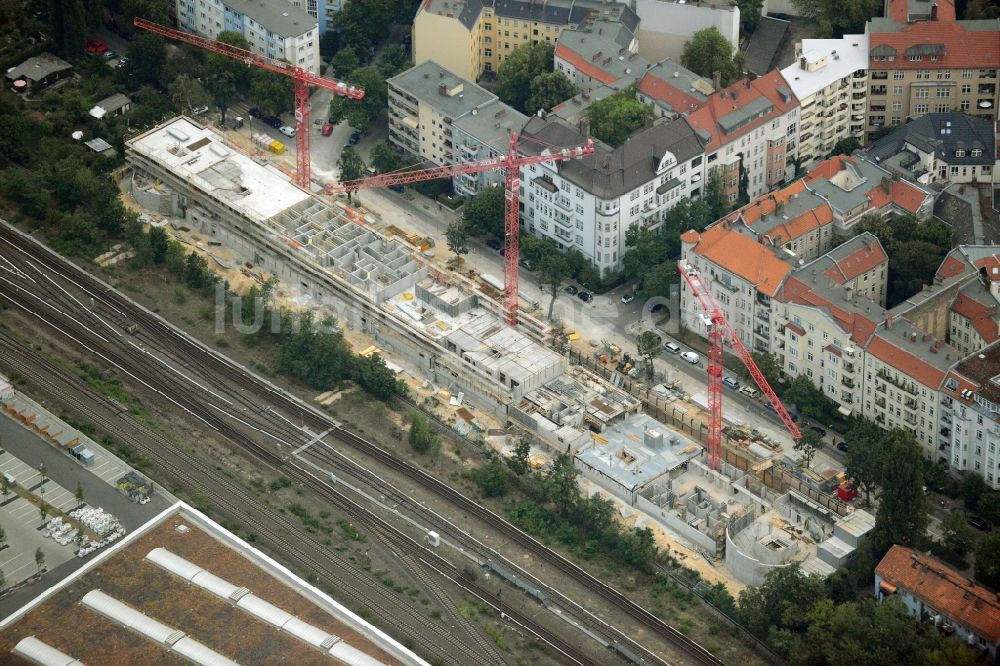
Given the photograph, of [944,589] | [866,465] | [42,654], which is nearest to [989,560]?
[944,589]

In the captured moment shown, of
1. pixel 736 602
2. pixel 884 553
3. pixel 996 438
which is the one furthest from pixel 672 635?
pixel 996 438

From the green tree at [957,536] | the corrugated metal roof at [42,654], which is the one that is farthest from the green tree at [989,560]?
the corrugated metal roof at [42,654]

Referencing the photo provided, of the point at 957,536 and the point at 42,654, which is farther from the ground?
the point at 42,654

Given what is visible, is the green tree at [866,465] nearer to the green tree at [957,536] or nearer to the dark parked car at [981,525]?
the green tree at [957,536]

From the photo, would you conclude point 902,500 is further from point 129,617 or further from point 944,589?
point 129,617

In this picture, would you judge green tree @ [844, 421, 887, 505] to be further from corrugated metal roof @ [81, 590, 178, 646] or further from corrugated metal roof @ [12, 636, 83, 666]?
corrugated metal roof @ [12, 636, 83, 666]
